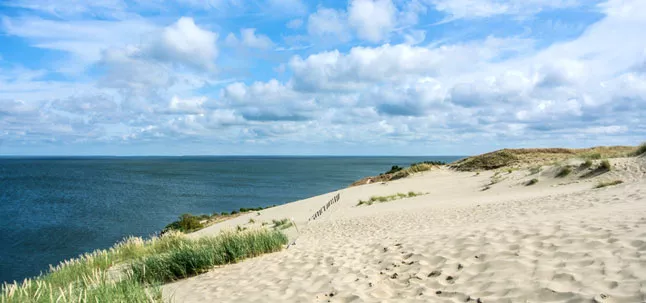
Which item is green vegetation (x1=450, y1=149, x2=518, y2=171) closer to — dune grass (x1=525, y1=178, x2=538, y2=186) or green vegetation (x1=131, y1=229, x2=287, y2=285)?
dune grass (x1=525, y1=178, x2=538, y2=186)

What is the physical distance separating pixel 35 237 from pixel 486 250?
1112 inches

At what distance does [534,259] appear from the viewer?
6336 mm

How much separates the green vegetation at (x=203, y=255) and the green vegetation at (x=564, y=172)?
699 inches

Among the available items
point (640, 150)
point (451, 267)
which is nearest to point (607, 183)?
point (640, 150)

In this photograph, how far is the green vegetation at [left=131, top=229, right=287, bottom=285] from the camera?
9352mm

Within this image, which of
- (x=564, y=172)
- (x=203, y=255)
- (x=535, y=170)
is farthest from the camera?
(x=535, y=170)

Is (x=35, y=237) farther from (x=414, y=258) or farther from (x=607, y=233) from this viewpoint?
(x=607, y=233)

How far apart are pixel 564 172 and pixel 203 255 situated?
20327 millimetres

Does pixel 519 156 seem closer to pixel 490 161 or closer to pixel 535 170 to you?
pixel 490 161

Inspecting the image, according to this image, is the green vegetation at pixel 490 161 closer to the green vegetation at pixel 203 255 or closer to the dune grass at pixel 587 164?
the dune grass at pixel 587 164

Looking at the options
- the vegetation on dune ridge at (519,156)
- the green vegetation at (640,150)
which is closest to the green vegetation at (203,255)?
the green vegetation at (640,150)

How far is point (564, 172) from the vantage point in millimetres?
22453

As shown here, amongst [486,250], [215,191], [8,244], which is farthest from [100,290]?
[215,191]

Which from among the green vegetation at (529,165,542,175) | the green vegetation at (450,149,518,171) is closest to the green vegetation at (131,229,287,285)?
the green vegetation at (529,165,542,175)
